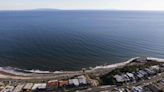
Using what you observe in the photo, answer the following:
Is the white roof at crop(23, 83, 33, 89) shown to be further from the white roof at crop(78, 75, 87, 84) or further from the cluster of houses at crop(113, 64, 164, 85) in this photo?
the cluster of houses at crop(113, 64, 164, 85)

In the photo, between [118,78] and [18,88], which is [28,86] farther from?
[118,78]

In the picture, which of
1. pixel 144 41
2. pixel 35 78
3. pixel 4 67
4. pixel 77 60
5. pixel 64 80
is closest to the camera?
pixel 64 80

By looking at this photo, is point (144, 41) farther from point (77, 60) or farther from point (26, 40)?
point (26, 40)

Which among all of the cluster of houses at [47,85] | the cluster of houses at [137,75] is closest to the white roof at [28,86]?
the cluster of houses at [47,85]

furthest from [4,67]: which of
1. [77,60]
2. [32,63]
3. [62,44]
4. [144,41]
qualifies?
[144,41]

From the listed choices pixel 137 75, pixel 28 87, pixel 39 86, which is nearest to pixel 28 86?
pixel 28 87

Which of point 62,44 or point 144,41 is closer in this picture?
point 62,44

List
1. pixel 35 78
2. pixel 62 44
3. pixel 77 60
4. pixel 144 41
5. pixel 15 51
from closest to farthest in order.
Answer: pixel 35 78, pixel 77 60, pixel 15 51, pixel 62 44, pixel 144 41
